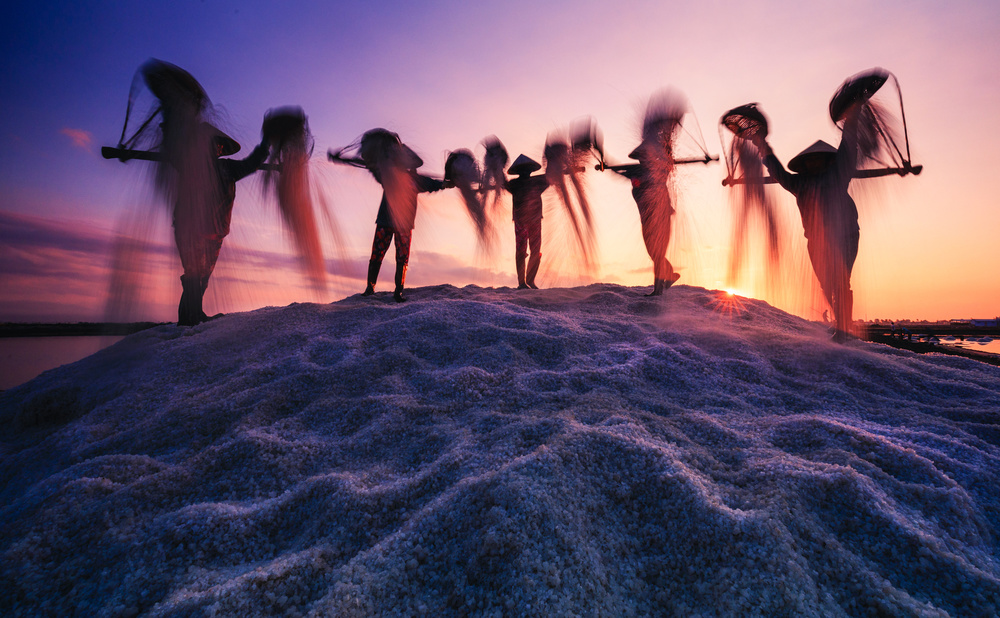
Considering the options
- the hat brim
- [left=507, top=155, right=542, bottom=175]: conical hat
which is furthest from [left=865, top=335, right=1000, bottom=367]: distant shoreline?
[left=507, top=155, right=542, bottom=175]: conical hat

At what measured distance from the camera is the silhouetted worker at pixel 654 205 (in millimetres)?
4637

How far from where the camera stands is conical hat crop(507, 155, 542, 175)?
6.07m

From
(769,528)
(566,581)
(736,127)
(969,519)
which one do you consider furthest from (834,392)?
(736,127)

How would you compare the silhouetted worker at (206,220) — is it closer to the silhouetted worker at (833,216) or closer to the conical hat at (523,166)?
the conical hat at (523,166)

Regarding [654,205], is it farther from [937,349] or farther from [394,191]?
[937,349]

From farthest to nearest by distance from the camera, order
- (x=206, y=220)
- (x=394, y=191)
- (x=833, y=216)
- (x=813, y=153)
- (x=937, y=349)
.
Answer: (x=394, y=191) → (x=937, y=349) → (x=813, y=153) → (x=833, y=216) → (x=206, y=220)

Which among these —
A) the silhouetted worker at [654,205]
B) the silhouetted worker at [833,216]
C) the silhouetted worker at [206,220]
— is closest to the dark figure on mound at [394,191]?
the silhouetted worker at [206,220]

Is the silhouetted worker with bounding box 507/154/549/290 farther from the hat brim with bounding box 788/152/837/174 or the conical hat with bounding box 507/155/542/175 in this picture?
the hat brim with bounding box 788/152/837/174

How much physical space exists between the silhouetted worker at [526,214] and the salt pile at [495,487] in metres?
3.66

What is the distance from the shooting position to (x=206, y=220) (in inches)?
127

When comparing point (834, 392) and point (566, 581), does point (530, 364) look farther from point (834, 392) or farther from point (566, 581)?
point (834, 392)

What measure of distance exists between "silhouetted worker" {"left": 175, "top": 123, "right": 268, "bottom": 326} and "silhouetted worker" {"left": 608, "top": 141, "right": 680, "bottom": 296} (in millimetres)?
3936

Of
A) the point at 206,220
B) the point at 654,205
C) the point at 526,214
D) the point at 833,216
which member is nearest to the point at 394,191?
the point at 206,220

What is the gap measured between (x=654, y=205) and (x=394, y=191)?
3.07 m
